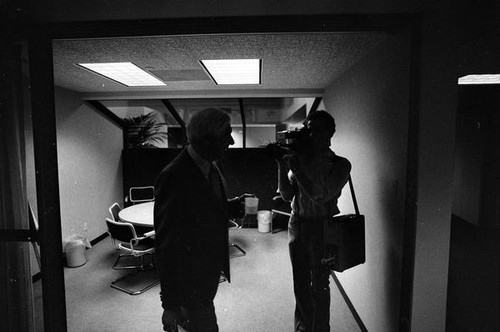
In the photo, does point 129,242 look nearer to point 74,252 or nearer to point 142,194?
point 74,252

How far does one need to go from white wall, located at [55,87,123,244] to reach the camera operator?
3196 mm

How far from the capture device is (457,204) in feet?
17.1

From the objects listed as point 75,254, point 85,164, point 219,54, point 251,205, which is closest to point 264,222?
point 251,205

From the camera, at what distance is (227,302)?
8.89 feet

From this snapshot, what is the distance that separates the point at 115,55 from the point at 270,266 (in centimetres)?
281

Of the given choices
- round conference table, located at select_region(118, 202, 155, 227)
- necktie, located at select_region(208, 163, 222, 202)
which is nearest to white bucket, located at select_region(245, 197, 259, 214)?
round conference table, located at select_region(118, 202, 155, 227)

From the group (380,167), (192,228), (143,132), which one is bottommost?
(192,228)

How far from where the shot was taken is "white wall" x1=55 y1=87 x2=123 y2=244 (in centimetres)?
370

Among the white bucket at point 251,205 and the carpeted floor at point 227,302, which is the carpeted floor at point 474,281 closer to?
the carpeted floor at point 227,302

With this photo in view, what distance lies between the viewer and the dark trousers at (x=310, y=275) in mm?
1815

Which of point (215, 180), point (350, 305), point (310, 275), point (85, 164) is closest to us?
point (215, 180)

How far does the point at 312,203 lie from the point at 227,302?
59.9 inches

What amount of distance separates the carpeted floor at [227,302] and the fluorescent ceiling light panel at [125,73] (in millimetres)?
2250

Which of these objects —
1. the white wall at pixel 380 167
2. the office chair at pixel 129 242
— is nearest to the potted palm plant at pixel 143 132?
the office chair at pixel 129 242
